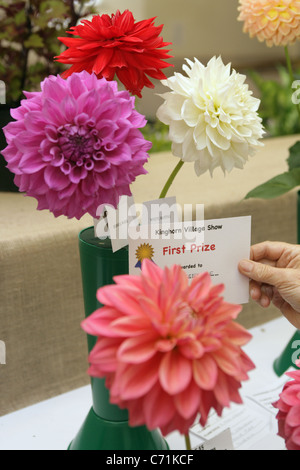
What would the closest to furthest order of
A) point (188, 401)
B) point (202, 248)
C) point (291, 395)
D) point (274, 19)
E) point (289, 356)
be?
point (188, 401) < point (291, 395) < point (202, 248) < point (274, 19) < point (289, 356)

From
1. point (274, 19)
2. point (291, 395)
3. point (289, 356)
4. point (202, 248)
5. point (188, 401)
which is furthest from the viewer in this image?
point (289, 356)

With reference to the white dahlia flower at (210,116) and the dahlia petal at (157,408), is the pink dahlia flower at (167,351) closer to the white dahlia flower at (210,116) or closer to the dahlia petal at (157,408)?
the dahlia petal at (157,408)

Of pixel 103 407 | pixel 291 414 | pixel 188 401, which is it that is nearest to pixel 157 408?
pixel 188 401

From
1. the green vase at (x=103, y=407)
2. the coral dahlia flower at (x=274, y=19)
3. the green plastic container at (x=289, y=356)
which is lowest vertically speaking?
the green plastic container at (x=289, y=356)

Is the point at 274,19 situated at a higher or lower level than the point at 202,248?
higher

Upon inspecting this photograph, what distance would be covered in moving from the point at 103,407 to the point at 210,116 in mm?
330

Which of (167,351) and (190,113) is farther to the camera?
(190,113)

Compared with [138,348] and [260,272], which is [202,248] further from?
[138,348]

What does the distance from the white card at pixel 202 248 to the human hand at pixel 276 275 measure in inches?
0.6

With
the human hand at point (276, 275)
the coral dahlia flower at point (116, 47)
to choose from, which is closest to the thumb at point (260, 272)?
the human hand at point (276, 275)

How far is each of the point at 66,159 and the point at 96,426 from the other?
0.31 metres

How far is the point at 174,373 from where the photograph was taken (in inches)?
13.1

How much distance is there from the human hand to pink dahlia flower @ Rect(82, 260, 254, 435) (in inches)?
8.2

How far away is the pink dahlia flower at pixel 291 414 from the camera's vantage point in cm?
41
